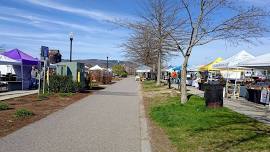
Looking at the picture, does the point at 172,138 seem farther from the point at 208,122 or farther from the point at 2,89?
the point at 2,89

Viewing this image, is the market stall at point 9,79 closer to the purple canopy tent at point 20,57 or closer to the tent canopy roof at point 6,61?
the tent canopy roof at point 6,61

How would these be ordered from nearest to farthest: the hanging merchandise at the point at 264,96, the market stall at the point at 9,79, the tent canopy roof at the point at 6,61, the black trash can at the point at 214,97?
the black trash can at the point at 214,97 < the hanging merchandise at the point at 264,96 < the tent canopy roof at the point at 6,61 < the market stall at the point at 9,79

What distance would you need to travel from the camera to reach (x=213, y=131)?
10.2 meters

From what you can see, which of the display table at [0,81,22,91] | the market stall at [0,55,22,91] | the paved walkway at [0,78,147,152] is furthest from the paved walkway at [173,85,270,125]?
the display table at [0,81,22,91]

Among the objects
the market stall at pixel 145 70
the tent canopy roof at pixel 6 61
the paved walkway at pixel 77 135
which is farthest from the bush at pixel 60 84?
the market stall at pixel 145 70

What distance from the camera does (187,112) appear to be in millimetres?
14523

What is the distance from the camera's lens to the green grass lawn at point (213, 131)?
27.6 feet

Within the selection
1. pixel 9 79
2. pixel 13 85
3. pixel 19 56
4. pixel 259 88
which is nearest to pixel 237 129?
pixel 259 88

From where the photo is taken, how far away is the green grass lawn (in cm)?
840

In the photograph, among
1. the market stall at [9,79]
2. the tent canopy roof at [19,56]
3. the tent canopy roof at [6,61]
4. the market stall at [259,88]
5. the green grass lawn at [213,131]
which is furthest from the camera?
the tent canopy roof at [19,56]

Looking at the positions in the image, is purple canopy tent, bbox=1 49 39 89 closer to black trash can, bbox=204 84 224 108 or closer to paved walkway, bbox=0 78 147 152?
paved walkway, bbox=0 78 147 152

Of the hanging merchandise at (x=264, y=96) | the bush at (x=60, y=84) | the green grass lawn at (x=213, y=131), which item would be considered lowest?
the green grass lawn at (x=213, y=131)

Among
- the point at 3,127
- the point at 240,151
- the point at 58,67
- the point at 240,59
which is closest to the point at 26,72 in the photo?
the point at 58,67

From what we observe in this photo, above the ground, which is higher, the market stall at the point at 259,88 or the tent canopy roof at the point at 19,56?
the tent canopy roof at the point at 19,56
